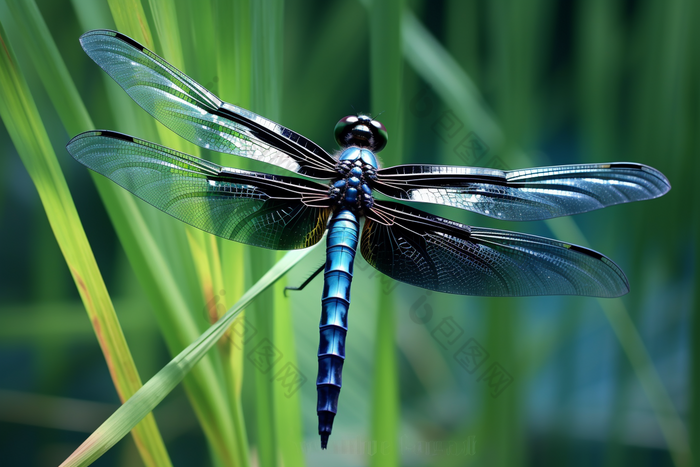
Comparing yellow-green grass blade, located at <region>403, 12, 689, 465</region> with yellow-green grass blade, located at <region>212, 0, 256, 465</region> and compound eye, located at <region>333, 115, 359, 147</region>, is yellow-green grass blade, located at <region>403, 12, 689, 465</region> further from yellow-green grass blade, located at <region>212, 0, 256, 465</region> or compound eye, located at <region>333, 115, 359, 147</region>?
yellow-green grass blade, located at <region>212, 0, 256, 465</region>

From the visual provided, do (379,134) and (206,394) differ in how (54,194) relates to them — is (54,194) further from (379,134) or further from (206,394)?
(379,134)

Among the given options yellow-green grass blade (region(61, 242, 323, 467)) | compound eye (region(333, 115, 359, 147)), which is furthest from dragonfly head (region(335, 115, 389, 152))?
yellow-green grass blade (region(61, 242, 323, 467))

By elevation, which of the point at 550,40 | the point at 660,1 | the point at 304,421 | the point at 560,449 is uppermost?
the point at 550,40

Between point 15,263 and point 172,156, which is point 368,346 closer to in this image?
point 172,156

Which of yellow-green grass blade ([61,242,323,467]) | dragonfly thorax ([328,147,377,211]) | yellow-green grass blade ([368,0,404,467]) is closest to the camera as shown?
yellow-green grass blade ([61,242,323,467])

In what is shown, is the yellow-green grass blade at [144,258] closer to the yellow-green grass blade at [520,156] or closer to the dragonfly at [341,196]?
the dragonfly at [341,196]

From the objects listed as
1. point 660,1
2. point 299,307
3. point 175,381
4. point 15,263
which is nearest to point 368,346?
point 299,307
